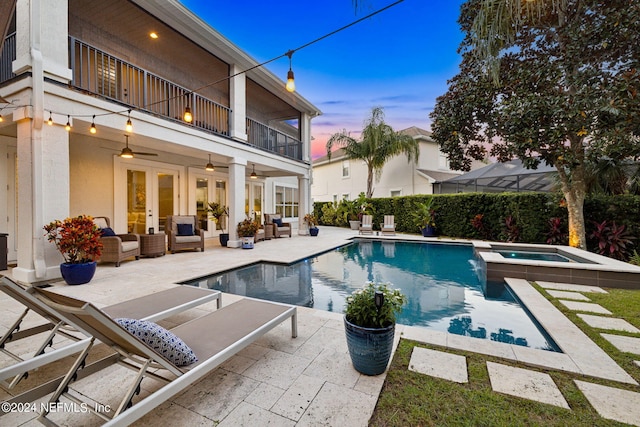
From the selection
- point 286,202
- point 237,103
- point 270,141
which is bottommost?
point 286,202

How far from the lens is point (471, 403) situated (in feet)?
6.68

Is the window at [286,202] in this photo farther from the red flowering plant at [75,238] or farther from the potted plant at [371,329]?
the potted plant at [371,329]

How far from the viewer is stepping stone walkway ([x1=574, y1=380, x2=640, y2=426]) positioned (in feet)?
6.30

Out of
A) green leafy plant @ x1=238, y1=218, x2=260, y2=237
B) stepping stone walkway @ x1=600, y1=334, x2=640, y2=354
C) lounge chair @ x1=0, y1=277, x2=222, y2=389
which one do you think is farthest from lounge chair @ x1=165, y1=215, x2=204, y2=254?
stepping stone walkway @ x1=600, y1=334, x2=640, y2=354

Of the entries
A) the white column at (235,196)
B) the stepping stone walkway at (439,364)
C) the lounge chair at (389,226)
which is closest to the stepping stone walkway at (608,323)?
the stepping stone walkway at (439,364)

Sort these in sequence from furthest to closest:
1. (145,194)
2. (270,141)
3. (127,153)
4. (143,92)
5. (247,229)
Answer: (270,141)
(247,229)
(145,194)
(143,92)
(127,153)

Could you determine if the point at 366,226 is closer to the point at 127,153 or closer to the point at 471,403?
the point at 127,153

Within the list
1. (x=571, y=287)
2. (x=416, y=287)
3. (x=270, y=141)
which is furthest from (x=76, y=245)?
(x=571, y=287)

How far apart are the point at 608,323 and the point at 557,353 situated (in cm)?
148

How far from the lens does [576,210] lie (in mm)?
8477

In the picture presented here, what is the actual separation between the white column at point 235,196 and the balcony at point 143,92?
3.46 ft

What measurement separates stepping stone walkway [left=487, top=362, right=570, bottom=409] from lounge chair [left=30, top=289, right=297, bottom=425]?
1927mm

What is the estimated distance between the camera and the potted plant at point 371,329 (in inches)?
90.3

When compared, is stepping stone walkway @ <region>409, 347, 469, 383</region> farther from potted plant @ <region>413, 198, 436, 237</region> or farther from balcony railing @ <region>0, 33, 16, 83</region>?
potted plant @ <region>413, 198, 436, 237</region>
